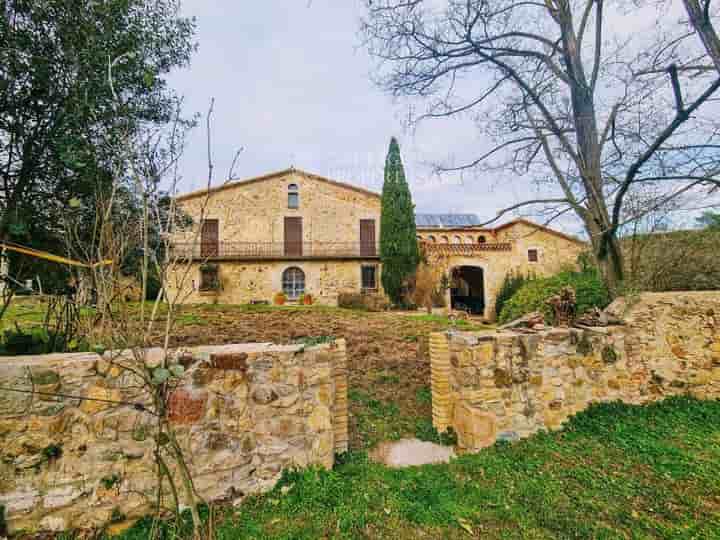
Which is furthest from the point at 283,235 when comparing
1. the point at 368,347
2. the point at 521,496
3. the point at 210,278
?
the point at 521,496

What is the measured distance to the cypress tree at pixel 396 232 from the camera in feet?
52.7

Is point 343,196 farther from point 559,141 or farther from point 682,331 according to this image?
point 682,331

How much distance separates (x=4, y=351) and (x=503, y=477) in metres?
5.04

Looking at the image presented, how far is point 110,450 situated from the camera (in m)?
2.34

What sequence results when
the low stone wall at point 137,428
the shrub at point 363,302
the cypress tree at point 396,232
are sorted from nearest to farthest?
the low stone wall at point 137,428 → the shrub at point 363,302 → the cypress tree at point 396,232

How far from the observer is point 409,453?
136 inches

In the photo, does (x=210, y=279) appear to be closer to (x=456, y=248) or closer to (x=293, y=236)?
(x=293, y=236)

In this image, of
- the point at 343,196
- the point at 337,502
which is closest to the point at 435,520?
the point at 337,502

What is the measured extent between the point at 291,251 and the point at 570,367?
16.0 meters

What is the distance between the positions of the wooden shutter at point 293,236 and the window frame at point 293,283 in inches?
46.7

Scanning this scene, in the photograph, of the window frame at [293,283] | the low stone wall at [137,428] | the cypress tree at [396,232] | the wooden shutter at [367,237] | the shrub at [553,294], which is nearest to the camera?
the low stone wall at [137,428]

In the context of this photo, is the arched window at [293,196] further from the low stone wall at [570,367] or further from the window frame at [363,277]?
the low stone wall at [570,367]

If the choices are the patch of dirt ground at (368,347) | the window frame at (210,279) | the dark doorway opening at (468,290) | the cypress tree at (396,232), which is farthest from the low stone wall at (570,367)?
the window frame at (210,279)

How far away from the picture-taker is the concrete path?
3287 millimetres
